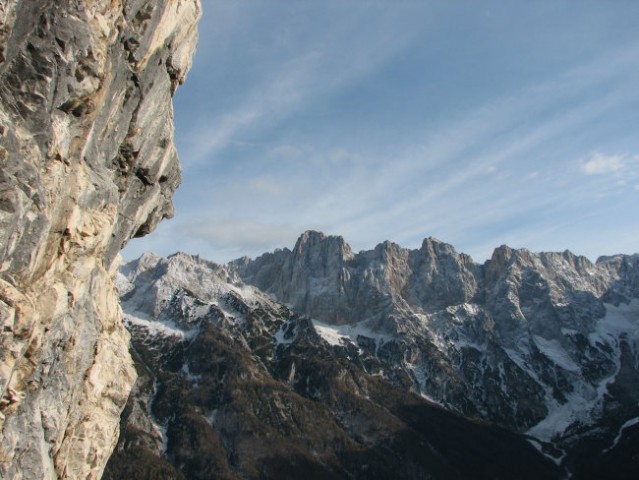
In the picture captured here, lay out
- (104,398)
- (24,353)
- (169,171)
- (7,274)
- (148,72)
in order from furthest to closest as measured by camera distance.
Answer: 1. (169,171)
2. (104,398)
3. (148,72)
4. (24,353)
5. (7,274)

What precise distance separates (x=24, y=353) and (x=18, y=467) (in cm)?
552

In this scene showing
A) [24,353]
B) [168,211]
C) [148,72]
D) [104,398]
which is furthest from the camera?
[168,211]

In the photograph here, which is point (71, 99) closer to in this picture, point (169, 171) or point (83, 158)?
point (83, 158)

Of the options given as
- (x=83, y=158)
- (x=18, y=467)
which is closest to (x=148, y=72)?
(x=83, y=158)

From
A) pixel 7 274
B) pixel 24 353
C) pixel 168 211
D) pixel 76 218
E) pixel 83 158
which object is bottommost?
pixel 24 353

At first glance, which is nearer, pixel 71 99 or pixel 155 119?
pixel 71 99

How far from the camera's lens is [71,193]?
31.5 meters

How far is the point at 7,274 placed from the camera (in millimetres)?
27078

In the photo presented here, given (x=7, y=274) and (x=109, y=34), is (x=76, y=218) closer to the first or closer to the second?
(x=7, y=274)

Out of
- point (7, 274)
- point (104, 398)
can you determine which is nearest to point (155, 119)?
point (7, 274)

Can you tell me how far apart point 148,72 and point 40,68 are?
9977mm

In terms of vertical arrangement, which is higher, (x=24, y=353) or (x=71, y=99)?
(x=71, y=99)

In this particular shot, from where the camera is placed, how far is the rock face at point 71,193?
27.1m

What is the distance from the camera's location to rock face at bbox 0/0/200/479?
2714 centimetres
